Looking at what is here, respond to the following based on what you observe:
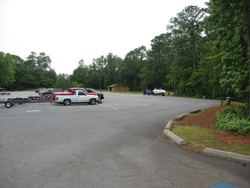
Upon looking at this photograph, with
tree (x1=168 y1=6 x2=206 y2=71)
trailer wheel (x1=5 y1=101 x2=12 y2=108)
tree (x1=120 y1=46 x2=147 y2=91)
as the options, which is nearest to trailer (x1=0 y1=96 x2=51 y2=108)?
trailer wheel (x1=5 y1=101 x2=12 y2=108)

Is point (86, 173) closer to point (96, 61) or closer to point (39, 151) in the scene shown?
point (39, 151)

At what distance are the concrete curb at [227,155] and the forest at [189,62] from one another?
4870mm

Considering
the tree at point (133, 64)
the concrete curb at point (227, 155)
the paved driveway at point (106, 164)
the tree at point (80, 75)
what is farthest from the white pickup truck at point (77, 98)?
the tree at point (80, 75)

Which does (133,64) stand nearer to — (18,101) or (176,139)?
(18,101)

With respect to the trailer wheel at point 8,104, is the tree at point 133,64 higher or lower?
higher

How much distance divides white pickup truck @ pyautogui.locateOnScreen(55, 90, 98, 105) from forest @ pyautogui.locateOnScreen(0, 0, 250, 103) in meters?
13.2

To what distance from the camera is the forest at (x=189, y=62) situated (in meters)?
8.68

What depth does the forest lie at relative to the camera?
342 inches

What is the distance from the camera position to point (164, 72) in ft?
218

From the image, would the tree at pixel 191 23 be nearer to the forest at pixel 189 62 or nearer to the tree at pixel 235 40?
the forest at pixel 189 62

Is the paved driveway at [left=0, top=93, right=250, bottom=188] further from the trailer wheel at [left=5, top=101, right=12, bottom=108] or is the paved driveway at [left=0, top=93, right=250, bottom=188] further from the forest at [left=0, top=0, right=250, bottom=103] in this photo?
the trailer wheel at [left=5, top=101, right=12, bottom=108]

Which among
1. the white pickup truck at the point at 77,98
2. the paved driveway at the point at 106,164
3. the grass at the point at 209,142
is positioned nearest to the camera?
the paved driveway at the point at 106,164

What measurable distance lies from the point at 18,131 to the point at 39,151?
3.23m

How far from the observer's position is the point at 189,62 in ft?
137
